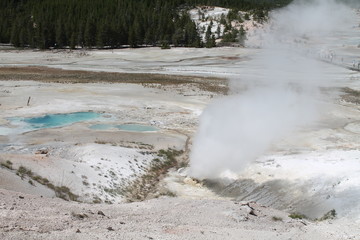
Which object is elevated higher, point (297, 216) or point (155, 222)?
point (155, 222)

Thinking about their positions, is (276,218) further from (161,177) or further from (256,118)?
(256,118)

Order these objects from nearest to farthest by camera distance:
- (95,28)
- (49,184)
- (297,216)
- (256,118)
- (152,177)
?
(297,216), (49,184), (152,177), (256,118), (95,28)

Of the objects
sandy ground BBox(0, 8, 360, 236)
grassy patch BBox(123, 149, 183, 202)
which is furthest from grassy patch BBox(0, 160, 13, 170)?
grassy patch BBox(123, 149, 183, 202)

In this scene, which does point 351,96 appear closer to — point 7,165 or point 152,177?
point 152,177

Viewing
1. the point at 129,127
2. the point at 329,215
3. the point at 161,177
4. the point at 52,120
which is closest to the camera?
the point at 329,215

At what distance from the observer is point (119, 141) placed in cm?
2289

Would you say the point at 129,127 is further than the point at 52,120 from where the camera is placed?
No

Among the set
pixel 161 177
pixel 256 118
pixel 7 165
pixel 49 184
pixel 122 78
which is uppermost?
pixel 256 118

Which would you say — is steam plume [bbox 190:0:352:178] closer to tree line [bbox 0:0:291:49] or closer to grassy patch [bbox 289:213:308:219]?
grassy patch [bbox 289:213:308:219]

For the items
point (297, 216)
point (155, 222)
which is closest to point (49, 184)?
point (155, 222)

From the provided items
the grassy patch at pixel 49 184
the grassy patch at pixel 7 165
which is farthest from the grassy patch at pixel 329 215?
the grassy patch at pixel 7 165

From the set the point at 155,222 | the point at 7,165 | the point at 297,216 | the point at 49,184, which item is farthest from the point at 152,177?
the point at 155,222

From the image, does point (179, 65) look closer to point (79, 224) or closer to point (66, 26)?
Answer: point (66, 26)

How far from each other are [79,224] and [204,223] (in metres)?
3.17
